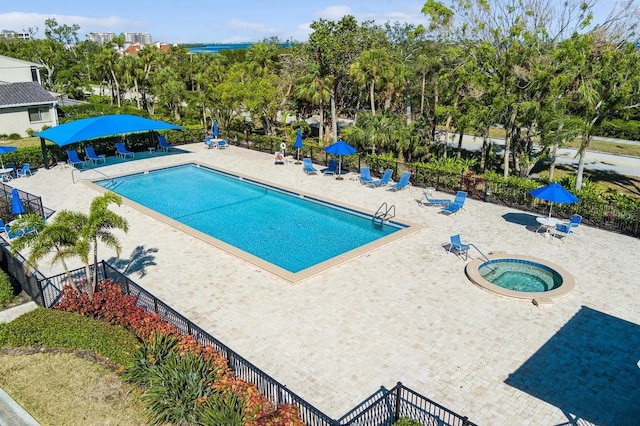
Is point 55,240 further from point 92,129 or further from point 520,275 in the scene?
point 92,129

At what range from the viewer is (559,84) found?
74.1 feet

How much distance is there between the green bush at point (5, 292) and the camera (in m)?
13.2

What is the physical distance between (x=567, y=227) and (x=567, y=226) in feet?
0.11

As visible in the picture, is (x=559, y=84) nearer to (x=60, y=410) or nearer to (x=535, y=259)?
(x=535, y=259)

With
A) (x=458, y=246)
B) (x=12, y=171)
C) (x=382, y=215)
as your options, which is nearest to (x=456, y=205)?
A: (x=382, y=215)

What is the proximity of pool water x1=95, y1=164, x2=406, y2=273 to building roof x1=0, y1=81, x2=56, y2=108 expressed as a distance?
17.6 m

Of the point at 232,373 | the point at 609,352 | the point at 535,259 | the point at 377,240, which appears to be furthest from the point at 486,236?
the point at 232,373

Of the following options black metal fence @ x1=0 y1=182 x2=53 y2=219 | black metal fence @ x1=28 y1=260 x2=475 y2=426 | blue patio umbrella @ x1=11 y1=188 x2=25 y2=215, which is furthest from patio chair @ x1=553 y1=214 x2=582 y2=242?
blue patio umbrella @ x1=11 y1=188 x2=25 y2=215

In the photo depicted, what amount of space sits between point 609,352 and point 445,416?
4656mm

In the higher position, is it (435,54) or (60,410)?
(435,54)

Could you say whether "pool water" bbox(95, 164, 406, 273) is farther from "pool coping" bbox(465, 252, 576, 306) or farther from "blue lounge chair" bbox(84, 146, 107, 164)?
"pool coping" bbox(465, 252, 576, 306)

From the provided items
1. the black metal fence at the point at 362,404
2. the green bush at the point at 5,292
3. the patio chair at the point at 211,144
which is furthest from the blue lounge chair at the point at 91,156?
the black metal fence at the point at 362,404

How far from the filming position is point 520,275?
15.3 meters

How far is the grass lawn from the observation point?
30.8 feet
